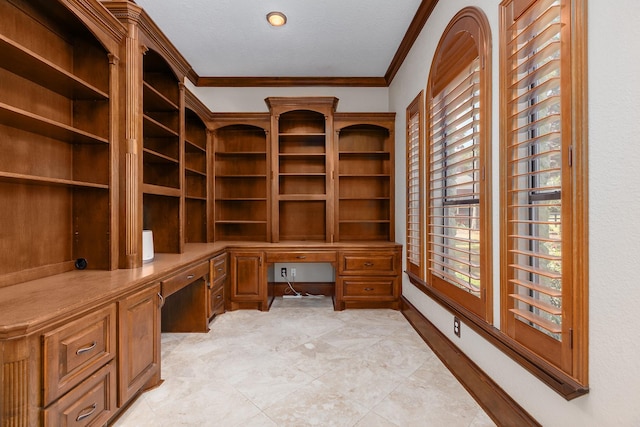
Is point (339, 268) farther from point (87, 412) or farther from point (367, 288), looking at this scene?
point (87, 412)

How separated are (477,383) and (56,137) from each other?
2975mm

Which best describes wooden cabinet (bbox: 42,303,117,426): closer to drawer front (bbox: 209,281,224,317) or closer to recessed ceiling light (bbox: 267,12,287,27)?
drawer front (bbox: 209,281,224,317)

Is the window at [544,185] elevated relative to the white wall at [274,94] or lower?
lower

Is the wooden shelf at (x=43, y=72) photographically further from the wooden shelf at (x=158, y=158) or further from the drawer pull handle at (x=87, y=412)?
the drawer pull handle at (x=87, y=412)

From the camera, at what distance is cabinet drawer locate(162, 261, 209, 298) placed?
209cm

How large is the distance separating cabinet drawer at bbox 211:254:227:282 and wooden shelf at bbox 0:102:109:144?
4.76 ft

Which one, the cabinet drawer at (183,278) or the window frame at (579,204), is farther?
the cabinet drawer at (183,278)

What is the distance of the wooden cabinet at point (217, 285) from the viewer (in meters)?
2.95

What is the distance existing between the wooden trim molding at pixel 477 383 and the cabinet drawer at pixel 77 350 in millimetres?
2034

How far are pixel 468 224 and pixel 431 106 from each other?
1090mm

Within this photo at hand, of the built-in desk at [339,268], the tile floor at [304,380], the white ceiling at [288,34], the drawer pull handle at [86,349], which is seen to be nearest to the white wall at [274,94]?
the white ceiling at [288,34]

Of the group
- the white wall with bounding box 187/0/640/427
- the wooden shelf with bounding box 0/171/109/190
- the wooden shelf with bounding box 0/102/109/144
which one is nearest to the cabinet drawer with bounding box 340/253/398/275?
the white wall with bounding box 187/0/640/427
